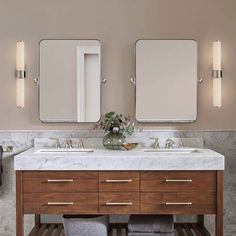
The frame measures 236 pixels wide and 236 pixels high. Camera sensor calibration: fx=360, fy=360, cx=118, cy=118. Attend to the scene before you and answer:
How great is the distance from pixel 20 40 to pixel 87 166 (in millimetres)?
1269

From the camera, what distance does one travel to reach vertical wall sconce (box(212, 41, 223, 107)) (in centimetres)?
296

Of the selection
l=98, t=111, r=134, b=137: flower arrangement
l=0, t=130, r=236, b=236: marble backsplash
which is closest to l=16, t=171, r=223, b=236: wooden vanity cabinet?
l=98, t=111, r=134, b=137: flower arrangement

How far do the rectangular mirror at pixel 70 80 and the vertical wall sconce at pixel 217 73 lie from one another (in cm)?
95

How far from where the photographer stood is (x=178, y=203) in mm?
2463

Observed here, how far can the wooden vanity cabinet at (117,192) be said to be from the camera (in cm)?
246

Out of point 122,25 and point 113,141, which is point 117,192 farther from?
point 122,25

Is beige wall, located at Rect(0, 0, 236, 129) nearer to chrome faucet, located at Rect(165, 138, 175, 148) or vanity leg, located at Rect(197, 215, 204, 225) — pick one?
chrome faucet, located at Rect(165, 138, 175, 148)

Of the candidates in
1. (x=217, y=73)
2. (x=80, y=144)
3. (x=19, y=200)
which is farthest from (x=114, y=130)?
(x=217, y=73)

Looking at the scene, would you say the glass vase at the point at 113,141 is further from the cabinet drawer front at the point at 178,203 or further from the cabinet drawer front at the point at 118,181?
the cabinet drawer front at the point at 178,203

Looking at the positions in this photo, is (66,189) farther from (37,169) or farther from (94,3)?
(94,3)

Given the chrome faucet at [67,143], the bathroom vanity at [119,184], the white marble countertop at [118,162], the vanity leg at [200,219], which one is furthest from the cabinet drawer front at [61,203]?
the vanity leg at [200,219]

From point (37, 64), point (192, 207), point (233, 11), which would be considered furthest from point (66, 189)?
point (233, 11)

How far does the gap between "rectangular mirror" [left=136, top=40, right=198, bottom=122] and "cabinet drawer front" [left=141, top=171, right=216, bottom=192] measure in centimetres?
66

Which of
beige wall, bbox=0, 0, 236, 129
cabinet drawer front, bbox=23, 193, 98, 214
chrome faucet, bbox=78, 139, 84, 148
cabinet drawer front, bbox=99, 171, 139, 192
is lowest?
cabinet drawer front, bbox=23, 193, 98, 214
